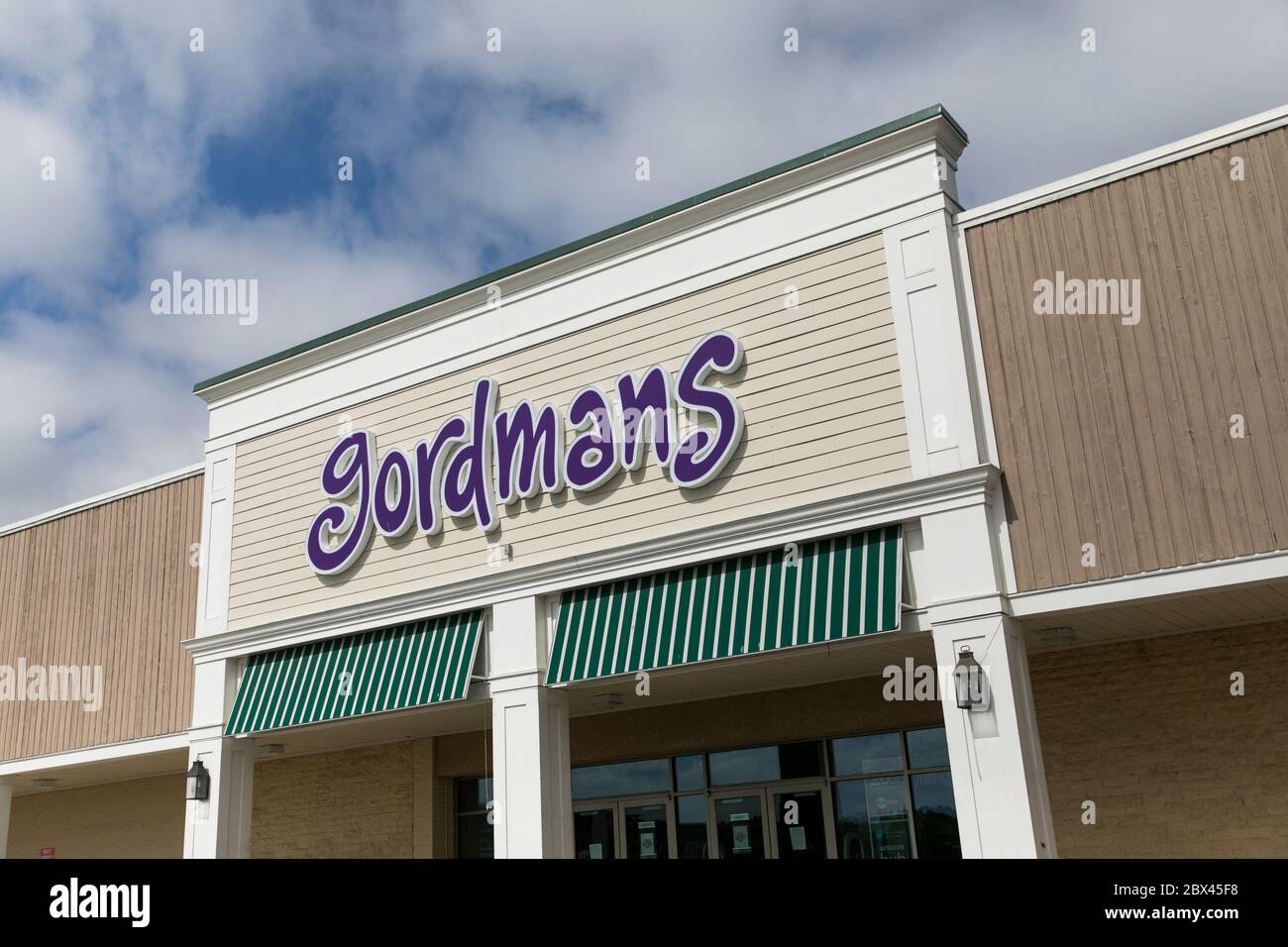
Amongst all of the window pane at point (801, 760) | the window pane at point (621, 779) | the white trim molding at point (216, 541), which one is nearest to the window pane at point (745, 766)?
the window pane at point (801, 760)

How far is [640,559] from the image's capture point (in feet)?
43.0

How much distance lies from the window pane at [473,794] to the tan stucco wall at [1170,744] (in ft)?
27.9

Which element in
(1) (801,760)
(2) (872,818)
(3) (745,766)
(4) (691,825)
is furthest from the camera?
(4) (691,825)

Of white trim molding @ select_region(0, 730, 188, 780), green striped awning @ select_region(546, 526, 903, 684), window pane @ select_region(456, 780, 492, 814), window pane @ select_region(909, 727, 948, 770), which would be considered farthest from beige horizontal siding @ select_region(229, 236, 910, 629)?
window pane @ select_region(456, 780, 492, 814)

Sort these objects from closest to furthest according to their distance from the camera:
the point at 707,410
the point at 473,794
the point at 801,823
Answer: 1. the point at 707,410
2. the point at 801,823
3. the point at 473,794

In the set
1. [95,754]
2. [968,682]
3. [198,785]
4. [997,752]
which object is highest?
[95,754]

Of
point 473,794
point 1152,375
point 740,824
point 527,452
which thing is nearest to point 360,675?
point 473,794

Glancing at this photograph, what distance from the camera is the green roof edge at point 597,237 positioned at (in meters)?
12.4

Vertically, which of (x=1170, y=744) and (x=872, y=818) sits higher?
(x=1170, y=744)

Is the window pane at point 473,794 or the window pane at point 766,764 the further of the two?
the window pane at point 473,794

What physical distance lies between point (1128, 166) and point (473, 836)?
1282 cm

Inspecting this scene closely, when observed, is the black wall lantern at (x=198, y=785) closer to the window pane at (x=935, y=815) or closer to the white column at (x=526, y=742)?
the white column at (x=526, y=742)

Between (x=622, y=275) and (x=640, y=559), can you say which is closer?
(x=640, y=559)

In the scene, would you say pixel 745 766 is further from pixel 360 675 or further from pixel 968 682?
pixel 360 675
